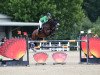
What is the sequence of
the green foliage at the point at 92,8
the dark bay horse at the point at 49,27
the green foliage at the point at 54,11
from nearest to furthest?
the dark bay horse at the point at 49,27
the green foliage at the point at 54,11
the green foliage at the point at 92,8

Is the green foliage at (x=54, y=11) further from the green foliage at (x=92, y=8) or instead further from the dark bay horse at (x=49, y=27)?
the green foliage at (x=92, y=8)

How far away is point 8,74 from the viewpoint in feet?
58.6

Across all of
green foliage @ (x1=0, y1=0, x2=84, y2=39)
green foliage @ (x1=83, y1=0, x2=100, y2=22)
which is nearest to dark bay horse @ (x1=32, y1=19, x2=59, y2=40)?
green foliage @ (x1=0, y1=0, x2=84, y2=39)

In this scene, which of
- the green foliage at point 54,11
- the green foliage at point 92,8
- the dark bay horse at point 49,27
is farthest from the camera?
the green foliage at point 92,8

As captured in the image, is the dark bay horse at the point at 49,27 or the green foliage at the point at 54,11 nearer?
the dark bay horse at the point at 49,27

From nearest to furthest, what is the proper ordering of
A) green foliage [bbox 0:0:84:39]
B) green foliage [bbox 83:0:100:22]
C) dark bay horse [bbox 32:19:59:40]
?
1. dark bay horse [bbox 32:19:59:40]
2. green foliage [bbox 0:0:84:39]
3. green foliage [bbox 83:0:100:22]

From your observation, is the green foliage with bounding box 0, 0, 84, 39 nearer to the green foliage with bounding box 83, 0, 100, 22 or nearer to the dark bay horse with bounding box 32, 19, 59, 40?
the dark bay horse with bounding box 32, 19, 59, 40

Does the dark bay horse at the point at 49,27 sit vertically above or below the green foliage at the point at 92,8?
below

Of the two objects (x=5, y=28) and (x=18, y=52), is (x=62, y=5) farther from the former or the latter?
(x=18, y=52)

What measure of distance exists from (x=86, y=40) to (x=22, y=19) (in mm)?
34973

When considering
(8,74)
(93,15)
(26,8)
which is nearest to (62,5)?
(26,8)

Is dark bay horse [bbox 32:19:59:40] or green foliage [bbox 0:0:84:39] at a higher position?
green foliage [bbox 0:0:84:39]

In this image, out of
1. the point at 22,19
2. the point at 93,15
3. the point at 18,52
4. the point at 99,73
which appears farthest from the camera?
the point at 93,15

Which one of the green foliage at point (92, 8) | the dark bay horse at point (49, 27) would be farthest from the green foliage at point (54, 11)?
the green foliage at point (92, 8)
